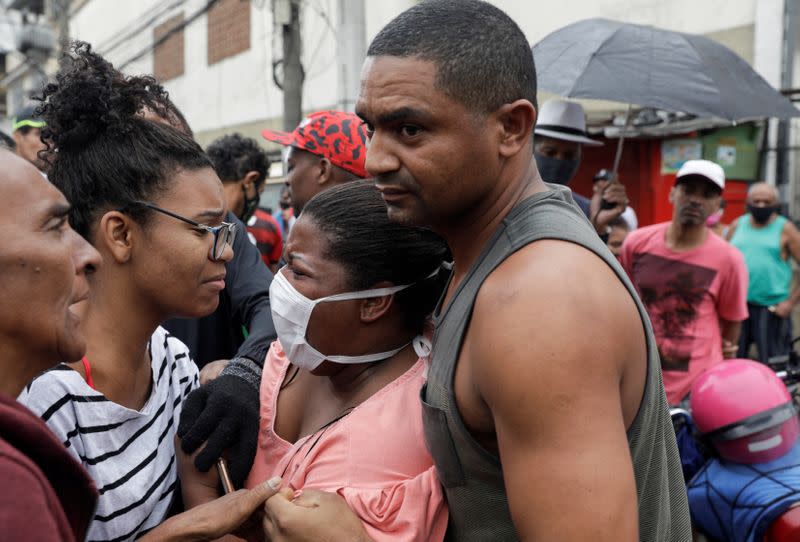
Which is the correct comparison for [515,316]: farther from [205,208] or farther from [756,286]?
[756,286]

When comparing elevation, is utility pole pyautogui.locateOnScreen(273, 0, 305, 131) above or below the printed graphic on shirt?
above

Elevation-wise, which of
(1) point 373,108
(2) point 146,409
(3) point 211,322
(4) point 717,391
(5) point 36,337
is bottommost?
(4) point 717,391

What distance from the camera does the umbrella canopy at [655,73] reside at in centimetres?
436

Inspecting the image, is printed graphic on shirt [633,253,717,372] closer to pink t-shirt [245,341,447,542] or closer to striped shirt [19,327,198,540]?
pink t-shirt [245,341,447,542]

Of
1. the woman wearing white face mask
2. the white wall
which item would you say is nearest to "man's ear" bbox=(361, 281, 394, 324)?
the woman wearing white face mask

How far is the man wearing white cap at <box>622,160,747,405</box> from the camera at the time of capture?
454 centimetres

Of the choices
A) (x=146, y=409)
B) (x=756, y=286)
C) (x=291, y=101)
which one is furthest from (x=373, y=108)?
(x=291, y=101)

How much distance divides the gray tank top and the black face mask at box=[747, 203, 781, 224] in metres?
6.60

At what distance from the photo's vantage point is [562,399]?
1.25 metres

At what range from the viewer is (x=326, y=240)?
1984 millimetres

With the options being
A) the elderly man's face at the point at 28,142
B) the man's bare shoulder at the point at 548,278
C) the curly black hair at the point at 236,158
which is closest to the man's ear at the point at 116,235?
the man's bare shoulder at the point at 548,278

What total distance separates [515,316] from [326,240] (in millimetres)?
786

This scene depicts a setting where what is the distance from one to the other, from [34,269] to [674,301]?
4.11 metres

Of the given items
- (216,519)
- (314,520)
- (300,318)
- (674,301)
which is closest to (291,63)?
(674,301)
